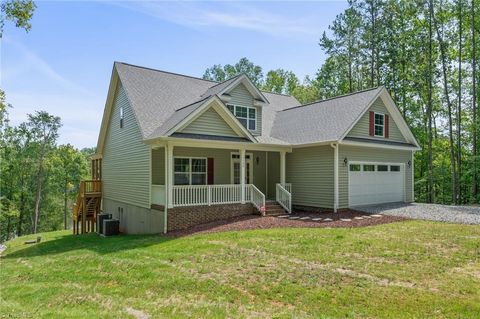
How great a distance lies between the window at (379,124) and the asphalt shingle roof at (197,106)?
144 centimetres

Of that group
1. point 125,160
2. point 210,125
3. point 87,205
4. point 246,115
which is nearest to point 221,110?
point 210,125

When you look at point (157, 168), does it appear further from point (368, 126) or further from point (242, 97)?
point (368, 126)

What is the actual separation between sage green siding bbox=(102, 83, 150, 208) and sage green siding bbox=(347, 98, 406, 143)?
9.87 meters

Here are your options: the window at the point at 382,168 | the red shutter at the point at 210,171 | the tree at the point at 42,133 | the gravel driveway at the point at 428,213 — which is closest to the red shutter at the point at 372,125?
the window at the point at 382,168

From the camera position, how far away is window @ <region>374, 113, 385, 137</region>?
683 inches

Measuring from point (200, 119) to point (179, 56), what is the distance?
7916 mm

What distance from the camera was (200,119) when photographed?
1316cm

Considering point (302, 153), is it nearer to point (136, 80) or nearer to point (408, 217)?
point (408, 217)

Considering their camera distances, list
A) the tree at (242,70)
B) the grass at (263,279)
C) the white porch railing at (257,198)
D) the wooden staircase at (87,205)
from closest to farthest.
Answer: the grass at (263,279) < the white porch railing at (257,198) < the wooden staircase at (87,205) < the tree at (242,70)

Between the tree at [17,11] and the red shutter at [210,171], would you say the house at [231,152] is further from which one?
the tree at [17,11]

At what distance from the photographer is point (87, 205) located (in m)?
19.8

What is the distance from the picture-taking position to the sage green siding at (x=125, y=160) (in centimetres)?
1440

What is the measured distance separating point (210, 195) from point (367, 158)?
8635 mm

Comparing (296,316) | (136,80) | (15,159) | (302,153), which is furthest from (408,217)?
(15,159)
